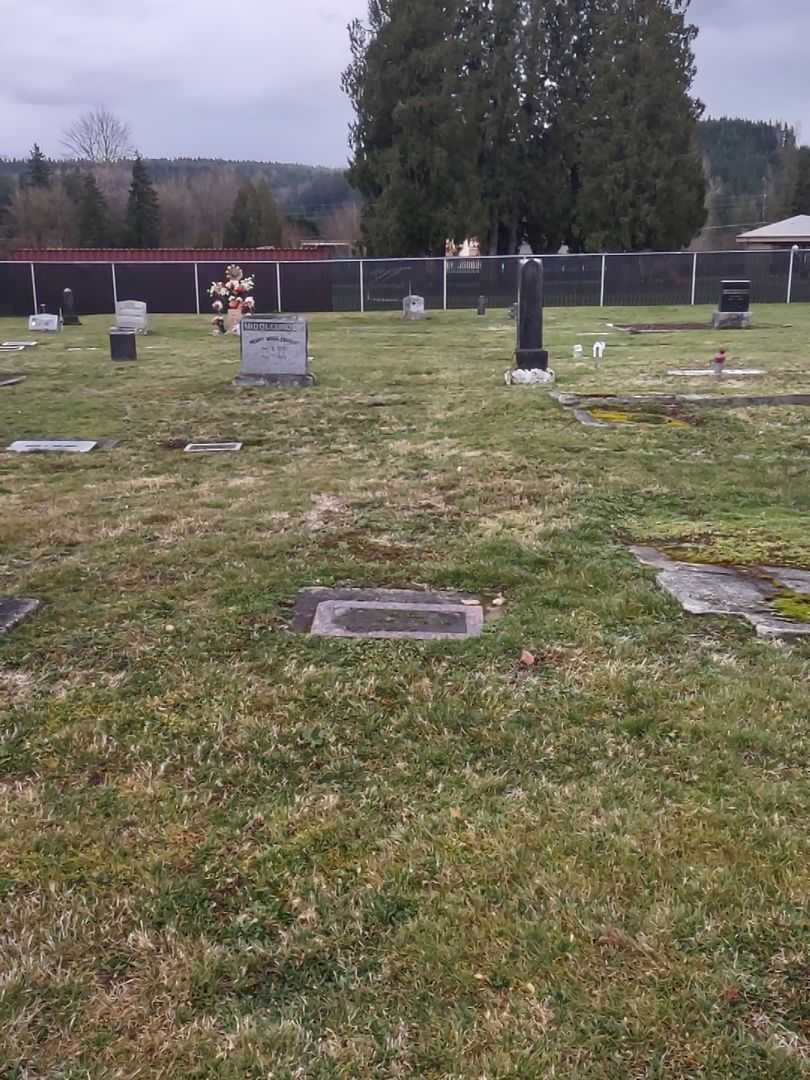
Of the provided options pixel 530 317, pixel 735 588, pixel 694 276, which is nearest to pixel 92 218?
pixel 694 276

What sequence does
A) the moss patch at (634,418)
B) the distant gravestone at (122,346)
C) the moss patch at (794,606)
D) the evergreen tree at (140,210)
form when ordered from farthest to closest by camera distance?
the evergreen tree at (140,210)
the distant gravestone at (122,346)
the moss patch at (634,418)
the moss patch at (794,606)

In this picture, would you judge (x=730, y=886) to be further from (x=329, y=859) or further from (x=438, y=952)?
(x=329, y=859)

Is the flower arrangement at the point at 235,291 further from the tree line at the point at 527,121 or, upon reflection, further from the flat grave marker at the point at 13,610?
the tree line at the point at 527,121

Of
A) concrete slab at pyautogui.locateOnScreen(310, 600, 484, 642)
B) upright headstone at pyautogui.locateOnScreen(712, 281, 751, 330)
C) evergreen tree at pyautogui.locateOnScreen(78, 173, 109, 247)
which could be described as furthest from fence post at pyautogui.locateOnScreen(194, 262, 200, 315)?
concrete slab at pyautogui.locateOnScreen(310, 600, 484, 642)

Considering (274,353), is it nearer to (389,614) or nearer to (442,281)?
(389,614)

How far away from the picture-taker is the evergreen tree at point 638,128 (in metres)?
38.6

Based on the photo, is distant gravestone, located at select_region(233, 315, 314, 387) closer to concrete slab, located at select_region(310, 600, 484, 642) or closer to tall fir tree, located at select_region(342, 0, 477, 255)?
concrete slab, located at select_region(310, 600, 484, 642)

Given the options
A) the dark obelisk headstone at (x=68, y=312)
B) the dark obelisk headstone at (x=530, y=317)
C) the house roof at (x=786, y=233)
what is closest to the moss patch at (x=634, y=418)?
the dark obelisk headstone at (x=530, y=317)

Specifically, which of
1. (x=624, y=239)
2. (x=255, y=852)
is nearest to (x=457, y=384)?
(x=255, y=852)

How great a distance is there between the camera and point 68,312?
28.2 meters

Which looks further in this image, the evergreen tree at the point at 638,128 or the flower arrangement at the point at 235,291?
the evergreen tree at the point at 638,128

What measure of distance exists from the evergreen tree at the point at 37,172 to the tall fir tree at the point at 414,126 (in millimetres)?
33927

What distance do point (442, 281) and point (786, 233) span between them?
84.6 feet

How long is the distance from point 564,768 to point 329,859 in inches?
33.7
